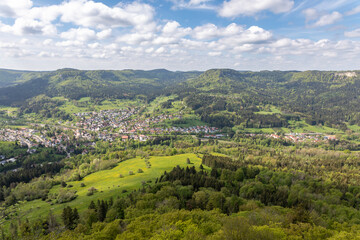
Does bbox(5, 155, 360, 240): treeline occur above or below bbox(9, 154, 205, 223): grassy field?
above

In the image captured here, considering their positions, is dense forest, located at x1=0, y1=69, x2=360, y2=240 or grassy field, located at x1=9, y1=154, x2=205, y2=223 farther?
grassy field, located at x1=9, y1=154, x2=205, y2=223

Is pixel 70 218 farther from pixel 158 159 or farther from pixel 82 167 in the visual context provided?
pixel 158 159

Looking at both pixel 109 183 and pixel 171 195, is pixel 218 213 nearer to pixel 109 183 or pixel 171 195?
pixel 171 195

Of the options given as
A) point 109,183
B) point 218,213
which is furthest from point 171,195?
point 109,183

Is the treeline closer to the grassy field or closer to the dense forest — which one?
the dense forest

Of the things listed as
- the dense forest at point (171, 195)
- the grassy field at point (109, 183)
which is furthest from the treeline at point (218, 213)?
the grassy field at point (109, 183)

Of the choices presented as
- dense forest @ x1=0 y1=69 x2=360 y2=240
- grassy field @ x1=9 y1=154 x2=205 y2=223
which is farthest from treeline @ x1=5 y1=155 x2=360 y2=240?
grassy field @ x1=9 y1=154 x2=205 y2=223

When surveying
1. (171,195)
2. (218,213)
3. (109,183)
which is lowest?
(109,183)

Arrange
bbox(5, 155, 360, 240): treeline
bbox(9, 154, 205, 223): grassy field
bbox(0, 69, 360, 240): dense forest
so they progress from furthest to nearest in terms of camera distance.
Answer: bbox(9, 154, 205, 223): grassy field, bbox(0, 69, 360, 240): dense forest, bbox(5, 155, 360, 240): treeline

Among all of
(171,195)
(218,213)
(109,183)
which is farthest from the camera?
(109,183)

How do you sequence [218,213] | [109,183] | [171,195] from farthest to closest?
[109,183] < [171,195] < [218,213]
